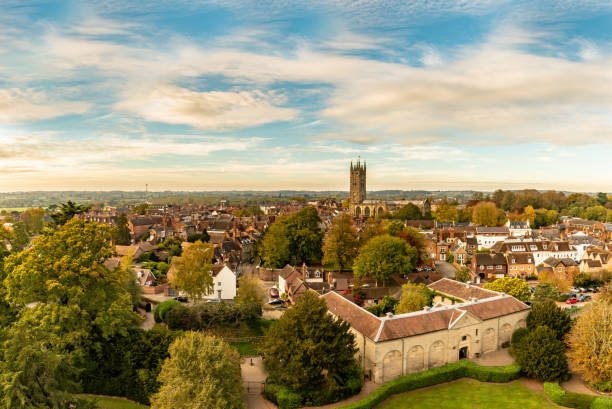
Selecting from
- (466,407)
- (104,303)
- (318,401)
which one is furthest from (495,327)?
(104,303)

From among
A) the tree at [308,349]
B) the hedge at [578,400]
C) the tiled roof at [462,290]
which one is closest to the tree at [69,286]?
the tree at [308,349]

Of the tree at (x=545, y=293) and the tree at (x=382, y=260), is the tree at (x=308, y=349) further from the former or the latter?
the tree at (x=545, y=293)

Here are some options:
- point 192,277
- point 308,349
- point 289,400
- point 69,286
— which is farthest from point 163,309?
point 308,349

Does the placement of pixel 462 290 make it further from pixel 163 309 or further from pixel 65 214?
pixel 65 214

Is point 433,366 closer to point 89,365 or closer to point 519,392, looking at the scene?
point 519,392

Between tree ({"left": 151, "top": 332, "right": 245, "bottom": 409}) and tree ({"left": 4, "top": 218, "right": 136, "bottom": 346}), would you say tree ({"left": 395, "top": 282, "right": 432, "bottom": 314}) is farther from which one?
tree ({"left": 4, "top": 218, "right": 136, "bottom": 346})
